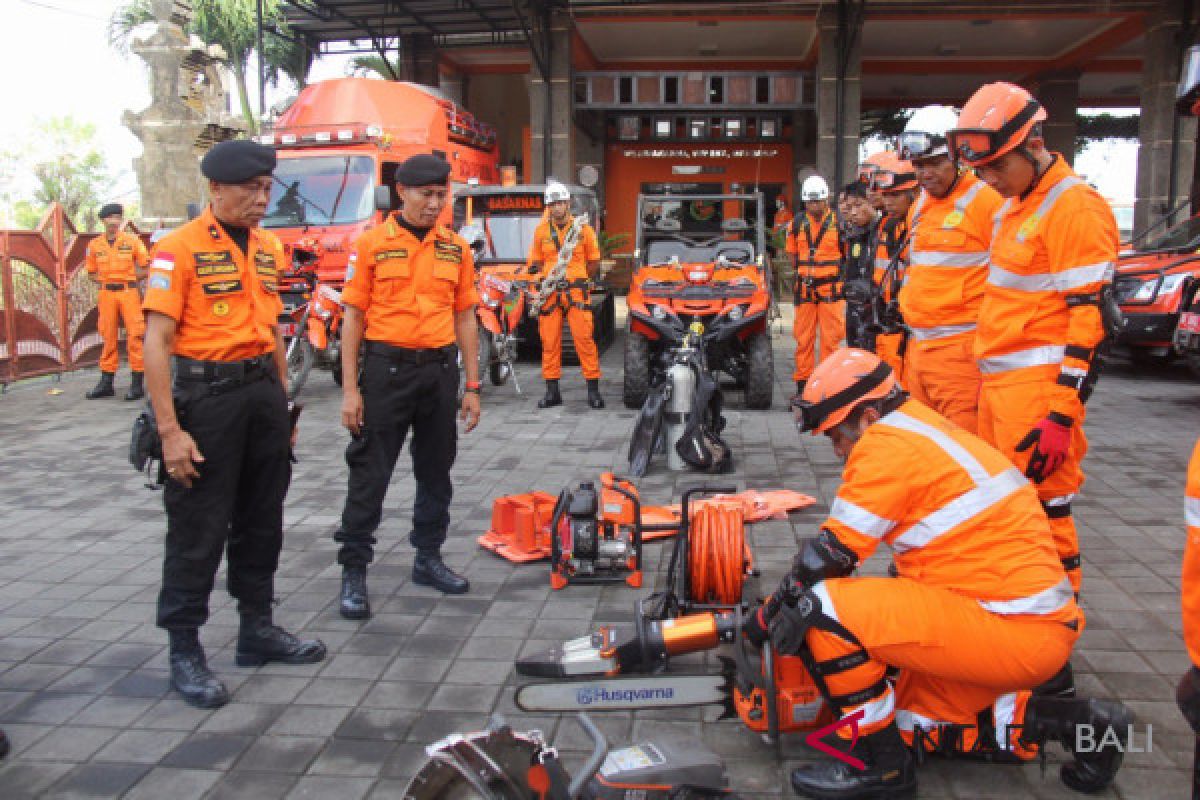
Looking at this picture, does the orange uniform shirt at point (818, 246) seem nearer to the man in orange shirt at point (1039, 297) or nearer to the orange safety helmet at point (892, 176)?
the orange safety helmet at point (892, 176)

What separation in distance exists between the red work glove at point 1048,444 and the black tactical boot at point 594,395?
6.27 m

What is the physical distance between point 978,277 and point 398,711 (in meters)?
3.16

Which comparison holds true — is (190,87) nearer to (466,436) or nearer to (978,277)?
(466,436)

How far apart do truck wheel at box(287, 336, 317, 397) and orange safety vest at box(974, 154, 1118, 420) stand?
7.47 m

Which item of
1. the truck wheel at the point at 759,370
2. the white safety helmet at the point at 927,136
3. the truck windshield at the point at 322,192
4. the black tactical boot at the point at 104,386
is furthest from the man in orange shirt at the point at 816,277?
the black tactical boot at the point at 104,386

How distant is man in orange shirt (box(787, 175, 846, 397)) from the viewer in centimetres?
920

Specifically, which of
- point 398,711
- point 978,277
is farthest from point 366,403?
point 978,277

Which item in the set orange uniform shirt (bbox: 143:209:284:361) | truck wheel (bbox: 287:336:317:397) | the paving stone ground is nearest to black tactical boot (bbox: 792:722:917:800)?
the paving stone ground

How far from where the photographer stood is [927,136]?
4.56m

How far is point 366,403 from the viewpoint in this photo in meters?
4.42

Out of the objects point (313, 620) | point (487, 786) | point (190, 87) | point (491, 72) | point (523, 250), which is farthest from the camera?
point (491, 72)

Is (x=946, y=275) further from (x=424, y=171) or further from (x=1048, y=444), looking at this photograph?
(x=424, y=171)

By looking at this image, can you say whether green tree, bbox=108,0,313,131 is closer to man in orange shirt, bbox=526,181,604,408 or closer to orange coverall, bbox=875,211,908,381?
man in orange shirt, bbox=526,181,604,408

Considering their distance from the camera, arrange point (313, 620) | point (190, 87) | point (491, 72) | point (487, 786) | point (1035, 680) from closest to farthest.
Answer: point (487, 786), point (1035, 680), point (313, 620), point (190, 87), point (491, 72)
